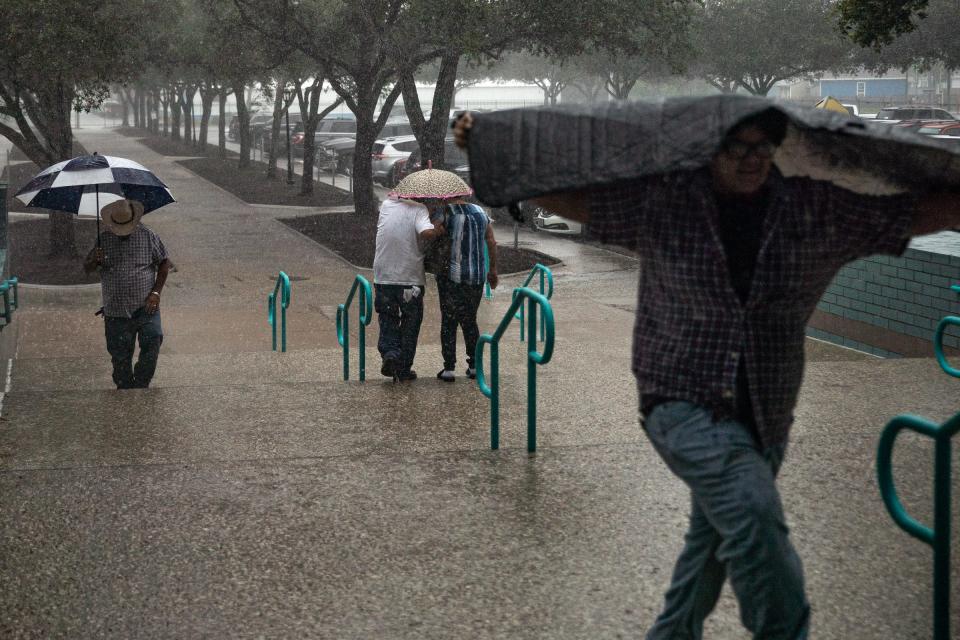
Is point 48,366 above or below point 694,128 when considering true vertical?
below

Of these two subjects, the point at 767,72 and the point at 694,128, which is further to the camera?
the point at 767,72

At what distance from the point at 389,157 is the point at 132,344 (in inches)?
956

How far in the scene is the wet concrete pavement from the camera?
4.09m

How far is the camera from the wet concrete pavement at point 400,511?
4.09m

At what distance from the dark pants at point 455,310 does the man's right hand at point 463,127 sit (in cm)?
528

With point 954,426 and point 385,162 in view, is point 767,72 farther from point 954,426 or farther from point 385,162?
point 954,426

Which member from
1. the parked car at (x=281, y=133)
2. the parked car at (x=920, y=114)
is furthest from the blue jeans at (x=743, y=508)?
the parked car at (x=920, y=114)

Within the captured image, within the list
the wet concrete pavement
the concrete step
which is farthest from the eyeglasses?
the concrete step

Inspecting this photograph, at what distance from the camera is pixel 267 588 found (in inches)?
169

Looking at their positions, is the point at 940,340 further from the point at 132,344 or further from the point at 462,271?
the point at 132,344

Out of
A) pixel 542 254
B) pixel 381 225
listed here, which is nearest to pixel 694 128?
pixel 381 225

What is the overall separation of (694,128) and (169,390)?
5.84 metres

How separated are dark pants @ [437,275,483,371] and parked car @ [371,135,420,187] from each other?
2260 cm

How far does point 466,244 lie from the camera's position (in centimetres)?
845
